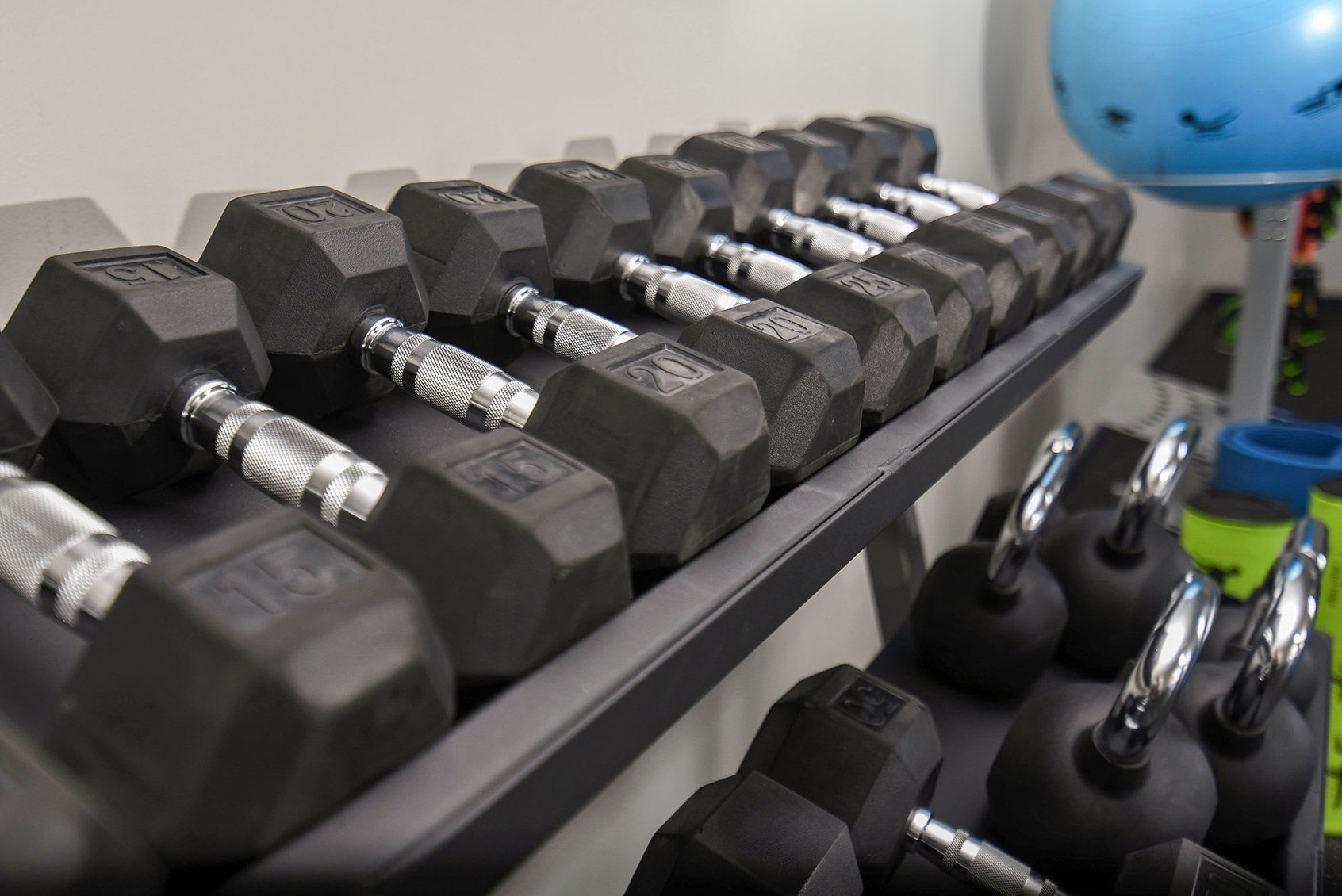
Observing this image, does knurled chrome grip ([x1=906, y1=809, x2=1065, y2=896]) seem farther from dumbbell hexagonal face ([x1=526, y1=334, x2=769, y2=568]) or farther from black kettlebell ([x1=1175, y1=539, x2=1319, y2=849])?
dumbbell hexagonal face ([x1=526, y1=334, x2=769, y2=568])

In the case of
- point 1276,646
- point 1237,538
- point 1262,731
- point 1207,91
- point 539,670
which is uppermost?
point 1207,91

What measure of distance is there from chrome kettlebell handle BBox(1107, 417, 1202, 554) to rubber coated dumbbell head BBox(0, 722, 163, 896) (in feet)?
2.75

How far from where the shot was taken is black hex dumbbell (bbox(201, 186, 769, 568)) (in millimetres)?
404

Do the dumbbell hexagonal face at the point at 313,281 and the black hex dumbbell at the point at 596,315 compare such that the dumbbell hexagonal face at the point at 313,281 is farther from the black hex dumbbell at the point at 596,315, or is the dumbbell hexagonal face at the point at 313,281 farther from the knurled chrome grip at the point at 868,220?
the knurled chrome grip at the point at 868,220

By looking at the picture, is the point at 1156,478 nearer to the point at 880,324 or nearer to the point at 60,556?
the point at 880,324

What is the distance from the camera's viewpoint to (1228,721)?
78cm

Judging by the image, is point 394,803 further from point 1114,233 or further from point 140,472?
point 1114,233

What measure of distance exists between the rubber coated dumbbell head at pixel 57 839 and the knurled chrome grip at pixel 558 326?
32 centimetres

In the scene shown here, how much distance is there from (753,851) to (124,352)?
0.43 m

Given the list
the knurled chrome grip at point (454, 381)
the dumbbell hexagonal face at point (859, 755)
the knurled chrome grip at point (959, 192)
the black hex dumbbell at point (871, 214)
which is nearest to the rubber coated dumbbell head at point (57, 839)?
the knurled chrome grip at point (454, 381)

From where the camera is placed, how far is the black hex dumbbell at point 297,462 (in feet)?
1.10

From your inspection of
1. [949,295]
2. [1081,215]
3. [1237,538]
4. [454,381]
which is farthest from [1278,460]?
[454,381]

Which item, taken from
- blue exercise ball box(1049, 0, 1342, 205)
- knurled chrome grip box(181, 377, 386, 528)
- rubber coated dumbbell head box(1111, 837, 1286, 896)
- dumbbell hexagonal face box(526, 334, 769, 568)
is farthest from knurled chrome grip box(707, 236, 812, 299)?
blue exercise ball box(1049, 0, 1342, 205)

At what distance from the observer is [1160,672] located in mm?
620
